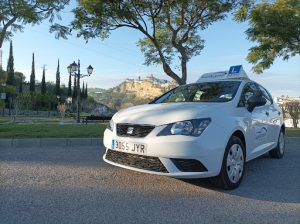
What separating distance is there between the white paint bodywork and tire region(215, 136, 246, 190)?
0.38 ft

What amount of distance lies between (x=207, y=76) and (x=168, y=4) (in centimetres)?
748

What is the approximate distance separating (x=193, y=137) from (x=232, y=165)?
2.62 feet

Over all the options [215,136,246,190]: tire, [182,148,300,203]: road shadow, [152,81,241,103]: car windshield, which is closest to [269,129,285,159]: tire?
[182,148,300,203]: road shadow

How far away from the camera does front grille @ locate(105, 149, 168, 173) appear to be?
4277 millimetres

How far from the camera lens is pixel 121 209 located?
3.63 m

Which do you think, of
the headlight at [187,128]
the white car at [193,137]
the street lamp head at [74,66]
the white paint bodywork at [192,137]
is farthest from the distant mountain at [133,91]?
the headlight at [187,128]

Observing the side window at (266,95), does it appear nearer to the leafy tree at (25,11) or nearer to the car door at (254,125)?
the car door at (254,125)

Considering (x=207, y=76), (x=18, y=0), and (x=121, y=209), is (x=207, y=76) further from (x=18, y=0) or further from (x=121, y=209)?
(x=18, y=0)

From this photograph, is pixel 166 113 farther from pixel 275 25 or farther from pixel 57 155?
pixel 275 25

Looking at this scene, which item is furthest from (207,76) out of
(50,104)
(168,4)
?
(50,104)

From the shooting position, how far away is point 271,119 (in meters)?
6.19

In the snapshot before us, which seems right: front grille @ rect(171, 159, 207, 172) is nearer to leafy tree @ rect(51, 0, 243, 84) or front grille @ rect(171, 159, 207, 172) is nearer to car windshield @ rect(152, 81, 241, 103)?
car windshield @ rect(152, 81, 241, 103)

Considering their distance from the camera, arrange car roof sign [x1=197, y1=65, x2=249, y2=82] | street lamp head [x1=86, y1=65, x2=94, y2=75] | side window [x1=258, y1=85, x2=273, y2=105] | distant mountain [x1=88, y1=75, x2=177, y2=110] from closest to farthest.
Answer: side window [x1=258, y1=85, x2=273, y2=105] < car roof sign [x1=197, y1=65, x2=249, y2=82] < street lamp head [x1=86, y1=65, x2=94, y2=75] < distant mountain [x1=88, y1=75, x2=177, y2=110]

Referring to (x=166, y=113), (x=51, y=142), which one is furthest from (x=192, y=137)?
(x=51, y=142)
